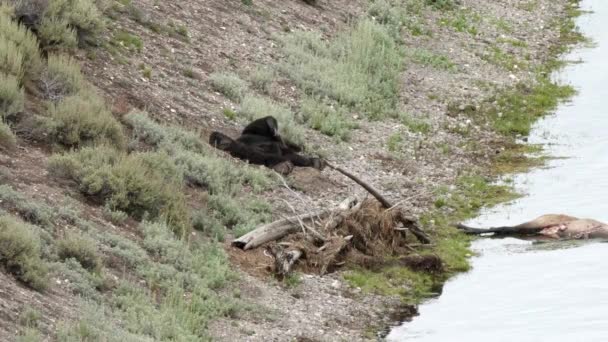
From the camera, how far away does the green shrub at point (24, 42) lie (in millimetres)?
16062

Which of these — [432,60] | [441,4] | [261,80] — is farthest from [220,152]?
[441,4]

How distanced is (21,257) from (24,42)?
19.9ft

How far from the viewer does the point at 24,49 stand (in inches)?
637

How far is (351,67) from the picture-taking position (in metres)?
22.5

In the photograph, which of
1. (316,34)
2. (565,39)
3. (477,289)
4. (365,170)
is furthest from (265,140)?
(565,39)

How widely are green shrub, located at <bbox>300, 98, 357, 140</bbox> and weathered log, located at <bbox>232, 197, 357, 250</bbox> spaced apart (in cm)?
437

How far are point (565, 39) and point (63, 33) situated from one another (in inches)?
578

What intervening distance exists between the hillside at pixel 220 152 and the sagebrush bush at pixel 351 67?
52 mm

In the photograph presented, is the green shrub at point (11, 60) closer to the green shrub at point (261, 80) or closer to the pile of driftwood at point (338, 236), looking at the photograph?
the pile of driftwood at point (338, 236)

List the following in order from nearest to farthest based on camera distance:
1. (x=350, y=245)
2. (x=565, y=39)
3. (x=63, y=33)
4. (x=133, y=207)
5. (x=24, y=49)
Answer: (x=133, y=207) < (x=350, y=245) < (x=24, y=49) < (x=63, y=33) < (x=565, y=39)

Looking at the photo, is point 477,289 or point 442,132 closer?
point 477,289

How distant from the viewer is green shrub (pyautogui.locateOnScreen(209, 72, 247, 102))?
19.4 metres

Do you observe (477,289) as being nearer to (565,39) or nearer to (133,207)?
(133,207)

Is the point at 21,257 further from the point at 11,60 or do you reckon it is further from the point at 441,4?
the point at 441,4
